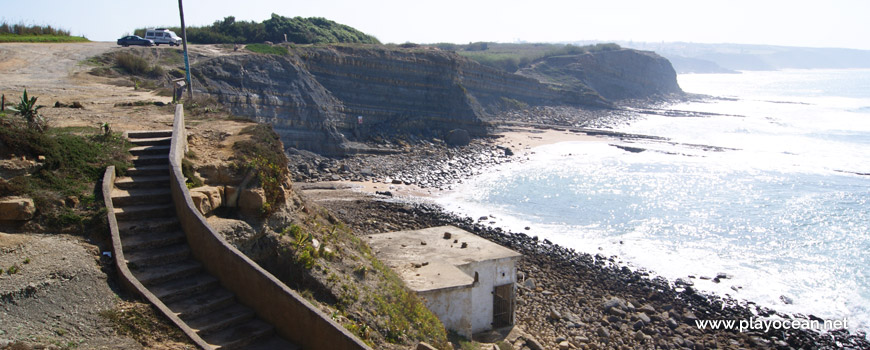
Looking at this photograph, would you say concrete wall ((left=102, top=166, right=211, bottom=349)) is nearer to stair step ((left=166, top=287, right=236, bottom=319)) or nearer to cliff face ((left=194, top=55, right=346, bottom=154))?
stair step ((left=166, top=287, right=236, bottom=319))

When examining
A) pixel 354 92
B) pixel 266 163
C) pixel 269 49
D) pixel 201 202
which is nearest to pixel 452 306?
pixel 266 163

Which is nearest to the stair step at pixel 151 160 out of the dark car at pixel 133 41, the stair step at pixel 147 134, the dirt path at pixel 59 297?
the stair step at pixel 147 134

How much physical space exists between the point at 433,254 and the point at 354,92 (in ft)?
98.8

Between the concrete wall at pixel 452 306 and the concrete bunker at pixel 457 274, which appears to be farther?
the concrete bunker at pixel 457 274

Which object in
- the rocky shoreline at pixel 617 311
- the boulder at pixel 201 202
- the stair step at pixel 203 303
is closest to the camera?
Result: the stair step at pixel 203 303

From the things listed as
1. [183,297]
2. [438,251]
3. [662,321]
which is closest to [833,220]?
[662,321]

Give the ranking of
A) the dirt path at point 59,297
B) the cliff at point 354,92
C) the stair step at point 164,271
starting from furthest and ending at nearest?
1. the cliff at point 354,92
2. the stair step at point 164,271
3. the dirt path at point 59,297

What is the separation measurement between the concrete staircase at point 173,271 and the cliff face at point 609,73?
6799cm

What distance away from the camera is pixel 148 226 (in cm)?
876

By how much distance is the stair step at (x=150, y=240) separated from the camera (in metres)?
8.33

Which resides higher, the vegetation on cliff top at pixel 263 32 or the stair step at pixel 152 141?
the vegetation on cliff top at pixel 263 32

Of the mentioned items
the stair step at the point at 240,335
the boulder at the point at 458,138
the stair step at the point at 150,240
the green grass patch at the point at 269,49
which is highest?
the green grass patch at the point at 269,49

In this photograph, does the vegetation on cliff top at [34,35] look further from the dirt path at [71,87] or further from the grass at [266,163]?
Answer: the grass at [266,163]

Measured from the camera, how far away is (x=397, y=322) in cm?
989
